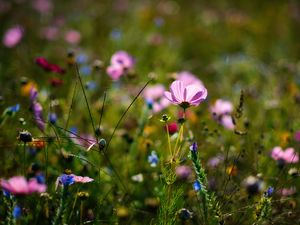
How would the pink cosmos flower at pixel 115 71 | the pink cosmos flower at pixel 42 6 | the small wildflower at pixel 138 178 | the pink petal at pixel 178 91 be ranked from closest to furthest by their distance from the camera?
the pink petal at pixel 178 91 < the small wildflower at pixel 138 178 < the pink cosmos flower at pixel 115 71 < the pink cosmos flower at pixel 42 6

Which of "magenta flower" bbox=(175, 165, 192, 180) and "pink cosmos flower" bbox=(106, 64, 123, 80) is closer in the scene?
"magenta flower" bbox=(175, 165, 192, 180)

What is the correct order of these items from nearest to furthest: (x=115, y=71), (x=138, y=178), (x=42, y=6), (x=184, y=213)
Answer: (x=184, y=213), (x=138, y=178), (x=115, y=71), (x=42, y=6)

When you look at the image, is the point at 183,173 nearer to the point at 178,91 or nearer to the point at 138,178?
the point at 138,178

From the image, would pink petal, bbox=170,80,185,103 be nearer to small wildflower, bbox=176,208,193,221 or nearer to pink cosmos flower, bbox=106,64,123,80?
small wildflower, bbox=176,208,193,221

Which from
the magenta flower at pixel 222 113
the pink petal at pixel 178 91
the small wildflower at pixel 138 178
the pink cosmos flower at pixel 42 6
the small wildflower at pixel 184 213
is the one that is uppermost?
the pink cosmos flower at pixel 42 6

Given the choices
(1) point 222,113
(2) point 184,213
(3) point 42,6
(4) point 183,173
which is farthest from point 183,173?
(3) point 42,6

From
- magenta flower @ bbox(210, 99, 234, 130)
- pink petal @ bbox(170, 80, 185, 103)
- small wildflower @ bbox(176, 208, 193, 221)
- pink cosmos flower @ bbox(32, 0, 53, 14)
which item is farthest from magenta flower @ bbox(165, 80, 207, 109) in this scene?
pink cosmos flower @ bbox(32, 0, 53, 14)

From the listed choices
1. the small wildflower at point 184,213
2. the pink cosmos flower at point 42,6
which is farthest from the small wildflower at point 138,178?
the pink cosmos flower at point 42,6

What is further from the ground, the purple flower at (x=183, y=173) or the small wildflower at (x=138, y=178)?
the purple flower at (x=183, y=173)

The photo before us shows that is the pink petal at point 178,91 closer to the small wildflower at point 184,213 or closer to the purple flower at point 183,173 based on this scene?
the small wildflower at point 184,213
